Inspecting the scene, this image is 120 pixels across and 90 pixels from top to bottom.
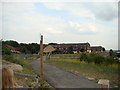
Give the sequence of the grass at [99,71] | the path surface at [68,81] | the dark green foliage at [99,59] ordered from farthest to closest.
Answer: the dark green foliage at [99,59] → the grass at [99,71] → the path surface at [68,81]

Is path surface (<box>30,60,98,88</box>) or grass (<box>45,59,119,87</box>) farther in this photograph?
grass (<box>45,59,119,87</box>)

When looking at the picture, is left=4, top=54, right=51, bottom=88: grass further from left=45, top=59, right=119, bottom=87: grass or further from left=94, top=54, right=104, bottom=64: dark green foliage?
left=94, top=54, right=104, bottom=64: dark green foliage

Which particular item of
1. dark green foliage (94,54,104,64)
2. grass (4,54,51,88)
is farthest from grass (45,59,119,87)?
grass (4,54,51,88)

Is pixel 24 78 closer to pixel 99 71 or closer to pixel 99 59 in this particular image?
pixel 99 71

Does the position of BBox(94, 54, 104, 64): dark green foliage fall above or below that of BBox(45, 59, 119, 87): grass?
above

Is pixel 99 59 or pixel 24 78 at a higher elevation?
pixel 99 59

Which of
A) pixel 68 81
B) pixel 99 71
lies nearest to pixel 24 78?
pixel 68 81

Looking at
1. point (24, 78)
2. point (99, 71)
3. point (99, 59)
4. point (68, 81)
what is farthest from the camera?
point (99, 59)

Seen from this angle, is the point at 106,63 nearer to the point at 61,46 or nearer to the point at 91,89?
the point at 91,89

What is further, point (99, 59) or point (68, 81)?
point (99, 59)

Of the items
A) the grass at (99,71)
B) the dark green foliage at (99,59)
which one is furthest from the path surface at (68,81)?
the dark green foliage at (99,59)

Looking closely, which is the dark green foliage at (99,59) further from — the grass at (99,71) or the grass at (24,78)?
the grass at (24,78)

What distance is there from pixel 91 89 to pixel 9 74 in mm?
4614

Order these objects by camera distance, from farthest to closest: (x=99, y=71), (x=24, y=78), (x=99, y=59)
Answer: (x=99, y=59)
(x=99, y=71)
(x=24, y=78)
